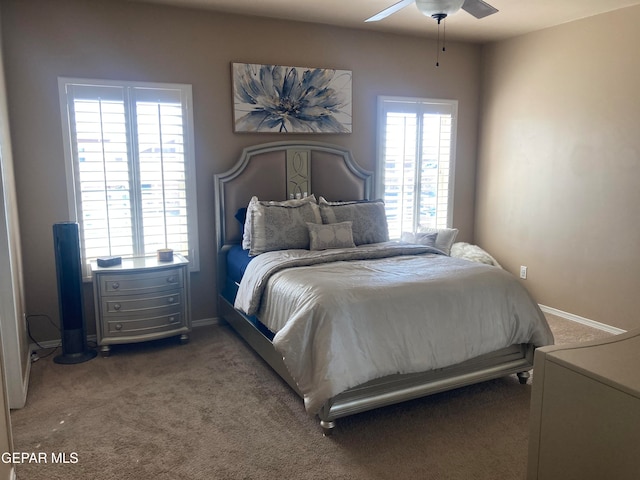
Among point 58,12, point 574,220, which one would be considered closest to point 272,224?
point 58,12

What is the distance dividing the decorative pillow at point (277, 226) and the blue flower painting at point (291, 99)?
34.2 inches

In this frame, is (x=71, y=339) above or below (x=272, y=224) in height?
below

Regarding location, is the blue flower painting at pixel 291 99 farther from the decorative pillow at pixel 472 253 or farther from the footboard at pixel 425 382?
the footboard at pixel 425 382

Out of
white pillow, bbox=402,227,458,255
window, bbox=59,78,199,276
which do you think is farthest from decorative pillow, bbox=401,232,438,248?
window, bbox=59,78,199,276

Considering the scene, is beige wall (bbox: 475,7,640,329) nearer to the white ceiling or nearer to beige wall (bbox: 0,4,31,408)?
the white ceiling

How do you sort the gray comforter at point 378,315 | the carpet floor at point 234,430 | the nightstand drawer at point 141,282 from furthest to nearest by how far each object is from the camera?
1. the nightstand drawer at point 141,282
2. the gray comforter at point 378,315
3. the carpet floor at point 234,430

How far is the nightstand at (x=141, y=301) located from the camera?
148 inches

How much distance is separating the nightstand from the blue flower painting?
147 cm

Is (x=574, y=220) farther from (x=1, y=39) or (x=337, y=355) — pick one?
(x=1, y=39)

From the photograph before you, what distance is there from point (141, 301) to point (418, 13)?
3.37 m

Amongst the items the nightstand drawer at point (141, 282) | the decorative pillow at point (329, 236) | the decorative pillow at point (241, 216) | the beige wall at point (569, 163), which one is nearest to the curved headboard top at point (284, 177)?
the decorative pillow at point (241, 216)

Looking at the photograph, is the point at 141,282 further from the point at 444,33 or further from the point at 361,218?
the point at 444,33

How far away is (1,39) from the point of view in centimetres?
357

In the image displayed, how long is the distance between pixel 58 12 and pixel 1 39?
465mm
